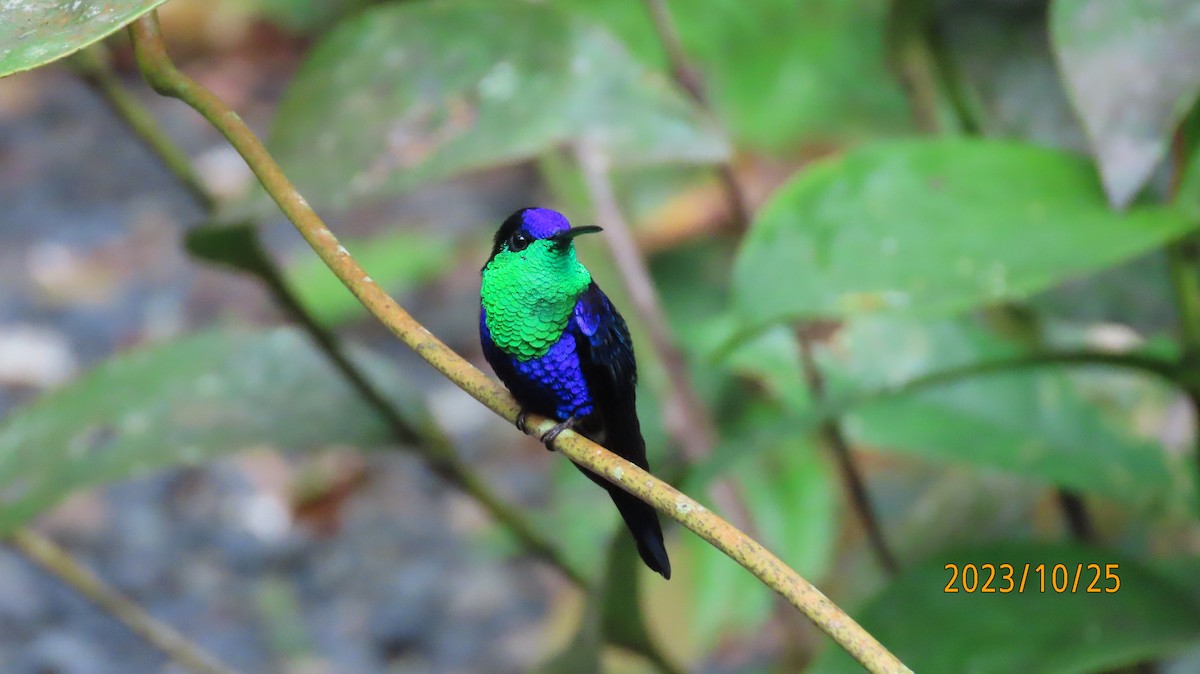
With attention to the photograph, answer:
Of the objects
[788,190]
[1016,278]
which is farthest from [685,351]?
[1016,278]

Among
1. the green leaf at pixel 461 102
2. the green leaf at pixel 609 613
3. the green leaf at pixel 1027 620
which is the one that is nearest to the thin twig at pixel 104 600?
the green leaf at pixel 609 613

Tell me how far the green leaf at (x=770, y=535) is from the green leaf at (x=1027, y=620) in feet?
2.66

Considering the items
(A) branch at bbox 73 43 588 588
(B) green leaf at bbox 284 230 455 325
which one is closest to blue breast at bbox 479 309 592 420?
(A) branch at bbox 73 43 588 588

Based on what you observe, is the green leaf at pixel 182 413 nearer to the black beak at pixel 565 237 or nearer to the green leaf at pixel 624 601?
the green leaf at pixel 624 601

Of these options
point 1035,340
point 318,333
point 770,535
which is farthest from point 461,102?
point 770,535

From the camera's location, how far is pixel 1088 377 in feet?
7.45

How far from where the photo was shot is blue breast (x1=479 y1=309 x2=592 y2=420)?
917 mm

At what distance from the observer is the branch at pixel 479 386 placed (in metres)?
0.66

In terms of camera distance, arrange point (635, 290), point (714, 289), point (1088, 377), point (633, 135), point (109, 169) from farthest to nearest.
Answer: point (109, 169) → point (714, 289) → point (1088, 377) → point (635, 290) → point (633, 135)

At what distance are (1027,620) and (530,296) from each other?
33.3 inches

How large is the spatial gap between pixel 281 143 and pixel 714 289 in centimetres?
170

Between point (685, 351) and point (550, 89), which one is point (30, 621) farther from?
point (550, 89)

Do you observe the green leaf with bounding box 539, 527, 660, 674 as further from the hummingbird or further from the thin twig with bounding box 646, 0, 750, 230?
the thin twig with bounding box 646, 0, 750, 230

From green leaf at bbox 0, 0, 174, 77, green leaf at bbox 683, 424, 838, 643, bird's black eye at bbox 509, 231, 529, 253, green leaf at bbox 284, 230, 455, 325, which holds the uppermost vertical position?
green leaf at bbox 0, 0, 174, 77
